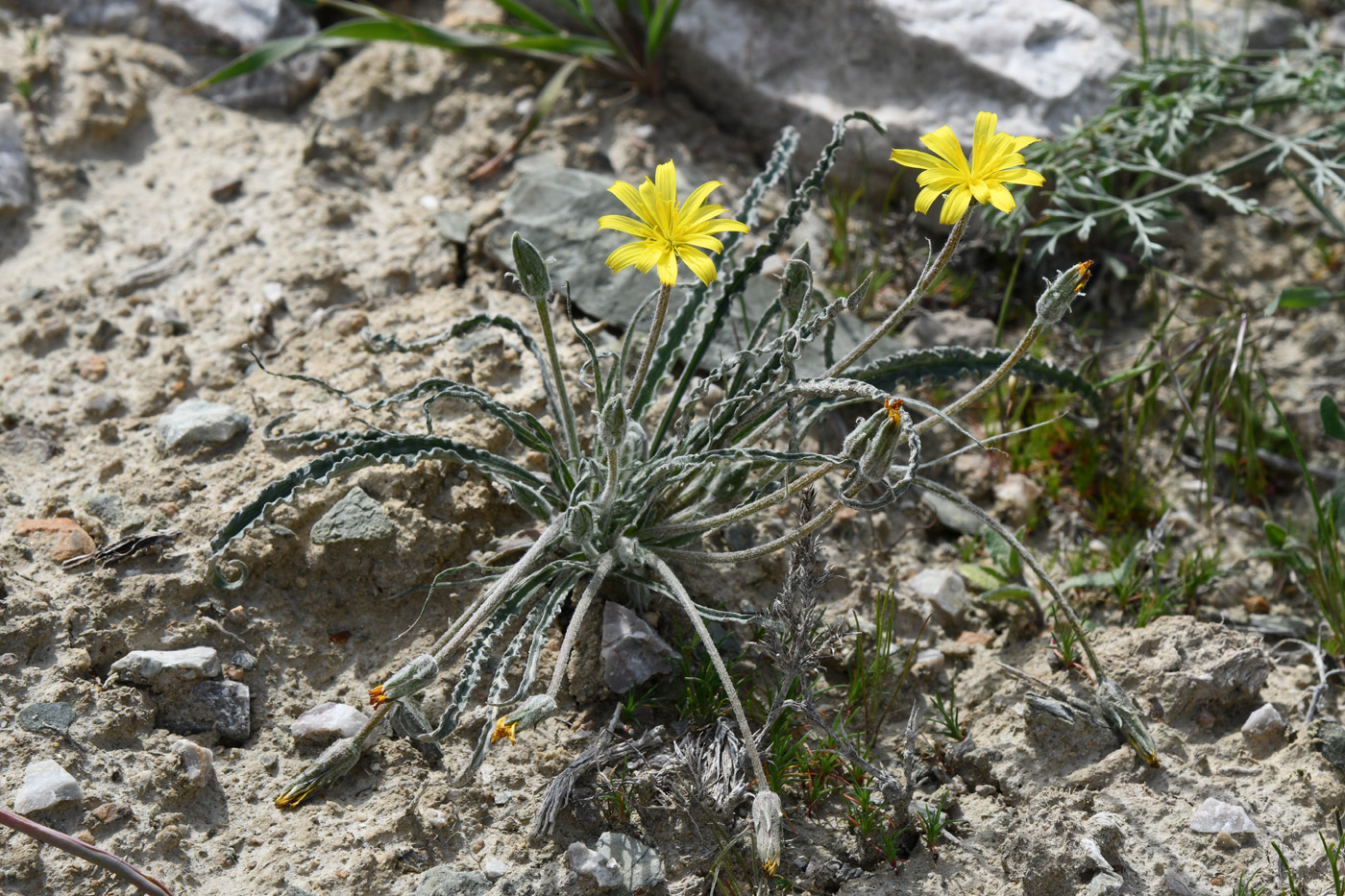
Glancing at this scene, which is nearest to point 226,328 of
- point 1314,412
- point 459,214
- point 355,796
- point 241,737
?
point 459,214

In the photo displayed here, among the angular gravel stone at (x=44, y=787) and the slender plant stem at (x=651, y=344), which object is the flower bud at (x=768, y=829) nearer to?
the slender plant stem at (x=651, y=344)

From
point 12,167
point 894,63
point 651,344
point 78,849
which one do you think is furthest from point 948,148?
point 12,167

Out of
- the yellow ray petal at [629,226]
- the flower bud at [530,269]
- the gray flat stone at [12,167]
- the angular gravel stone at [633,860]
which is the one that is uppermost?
the yellow ray petal at [629,226]

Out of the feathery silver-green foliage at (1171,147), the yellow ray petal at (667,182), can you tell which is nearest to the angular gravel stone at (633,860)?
the yellow ray petal at (667,182)

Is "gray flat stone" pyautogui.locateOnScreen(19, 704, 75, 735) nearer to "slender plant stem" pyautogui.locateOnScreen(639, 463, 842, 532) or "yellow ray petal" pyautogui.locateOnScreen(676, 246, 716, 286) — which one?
"slender plant stem" pyautogui.locateOnScreen(639, 463, 842, 532)

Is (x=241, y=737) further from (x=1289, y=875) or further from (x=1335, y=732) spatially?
(x=1335, y=732)

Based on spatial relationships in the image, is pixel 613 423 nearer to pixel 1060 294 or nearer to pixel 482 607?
pixel 482 607

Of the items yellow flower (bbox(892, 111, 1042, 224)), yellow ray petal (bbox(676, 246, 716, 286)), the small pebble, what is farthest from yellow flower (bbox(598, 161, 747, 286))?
the small pebble
